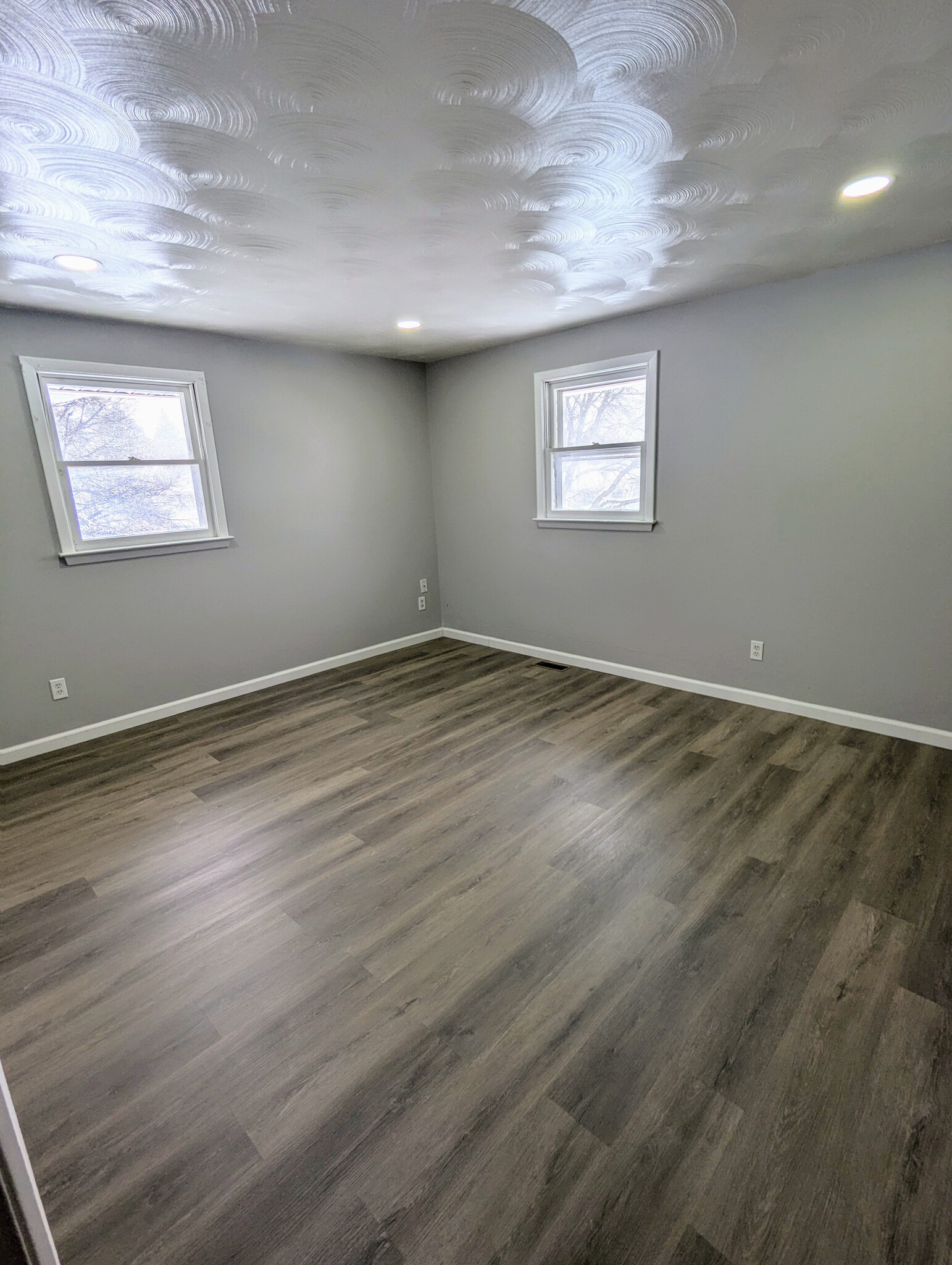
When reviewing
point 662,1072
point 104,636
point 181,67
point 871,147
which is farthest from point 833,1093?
point 104,636

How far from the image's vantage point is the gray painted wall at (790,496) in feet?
9.14

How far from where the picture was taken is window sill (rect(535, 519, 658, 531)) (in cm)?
382

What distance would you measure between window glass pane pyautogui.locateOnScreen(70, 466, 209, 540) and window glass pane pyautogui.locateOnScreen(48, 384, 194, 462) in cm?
9

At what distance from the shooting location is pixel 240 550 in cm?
402

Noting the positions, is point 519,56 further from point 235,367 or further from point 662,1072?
point 235,367

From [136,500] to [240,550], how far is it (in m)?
0.69

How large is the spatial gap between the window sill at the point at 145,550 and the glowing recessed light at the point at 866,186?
145 inches

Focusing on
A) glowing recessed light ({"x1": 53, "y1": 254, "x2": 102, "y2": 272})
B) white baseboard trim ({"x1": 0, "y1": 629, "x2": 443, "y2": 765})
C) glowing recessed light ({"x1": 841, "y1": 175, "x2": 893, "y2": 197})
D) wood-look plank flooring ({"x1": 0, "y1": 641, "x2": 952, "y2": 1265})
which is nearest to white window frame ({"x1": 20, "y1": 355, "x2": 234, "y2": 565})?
glowing recessed light ({"x1": 53, "y1": 254, "x2": 102, "y2": 272})

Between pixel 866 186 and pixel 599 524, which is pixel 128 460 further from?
pixel 866 186

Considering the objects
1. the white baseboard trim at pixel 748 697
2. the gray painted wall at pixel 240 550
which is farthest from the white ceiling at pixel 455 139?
the white baseboard trim at pixel 748 697

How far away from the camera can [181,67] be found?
1.32m

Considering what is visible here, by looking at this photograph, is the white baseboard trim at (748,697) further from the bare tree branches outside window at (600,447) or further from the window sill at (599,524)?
the bare tree branches outside window at (600,447)

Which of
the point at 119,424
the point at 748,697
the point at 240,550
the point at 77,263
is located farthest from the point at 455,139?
the point at 748,697

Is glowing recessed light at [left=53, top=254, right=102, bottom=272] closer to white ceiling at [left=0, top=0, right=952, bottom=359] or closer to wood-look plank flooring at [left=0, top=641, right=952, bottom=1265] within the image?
white ceiling at [left=0, top=0, right=952, bottom=359]
